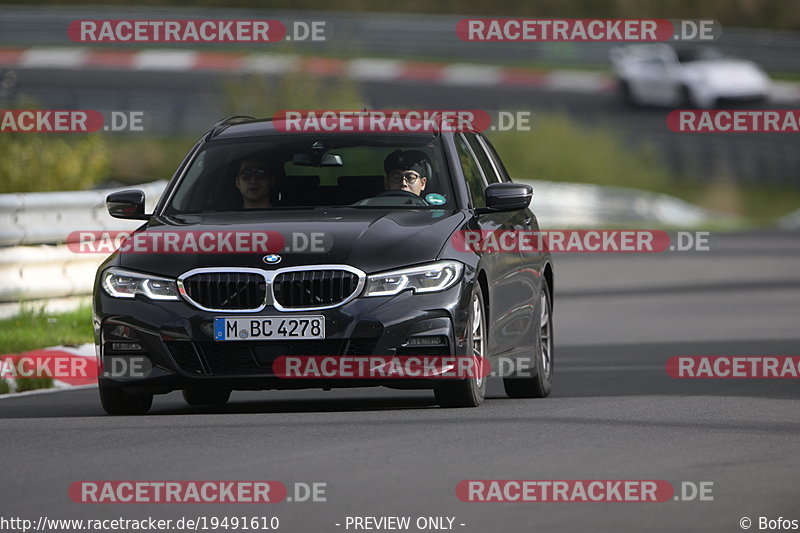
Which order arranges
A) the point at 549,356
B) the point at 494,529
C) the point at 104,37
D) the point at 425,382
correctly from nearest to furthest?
the point at 494,529 → the point at 425,382 → the point at 549,356 → the point at 104,37

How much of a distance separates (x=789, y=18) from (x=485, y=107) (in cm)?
2698

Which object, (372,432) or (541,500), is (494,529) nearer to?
(541,500)

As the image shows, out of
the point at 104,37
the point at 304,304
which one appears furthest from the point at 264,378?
the point at 104,37

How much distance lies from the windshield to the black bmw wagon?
11 mm

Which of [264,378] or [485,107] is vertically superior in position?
[485,107]

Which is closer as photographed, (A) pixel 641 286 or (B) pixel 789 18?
(A) pixel 641 286

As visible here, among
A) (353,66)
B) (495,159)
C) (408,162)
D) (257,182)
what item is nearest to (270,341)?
(257,182)

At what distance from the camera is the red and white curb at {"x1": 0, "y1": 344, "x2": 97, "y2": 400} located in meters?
13.4

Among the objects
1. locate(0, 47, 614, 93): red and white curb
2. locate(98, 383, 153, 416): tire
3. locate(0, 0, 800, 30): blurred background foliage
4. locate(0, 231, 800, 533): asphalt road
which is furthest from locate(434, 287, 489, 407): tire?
locate(0, 0, 800, 30): blurred background foliage

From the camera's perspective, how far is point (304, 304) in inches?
409

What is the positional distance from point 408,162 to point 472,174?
0.58 meters

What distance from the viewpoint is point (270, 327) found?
10.4 metres

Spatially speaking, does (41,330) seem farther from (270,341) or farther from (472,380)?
(472,380)

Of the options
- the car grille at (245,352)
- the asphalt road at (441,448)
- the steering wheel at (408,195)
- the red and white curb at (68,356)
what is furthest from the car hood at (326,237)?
the red and white curb at (68,356)
